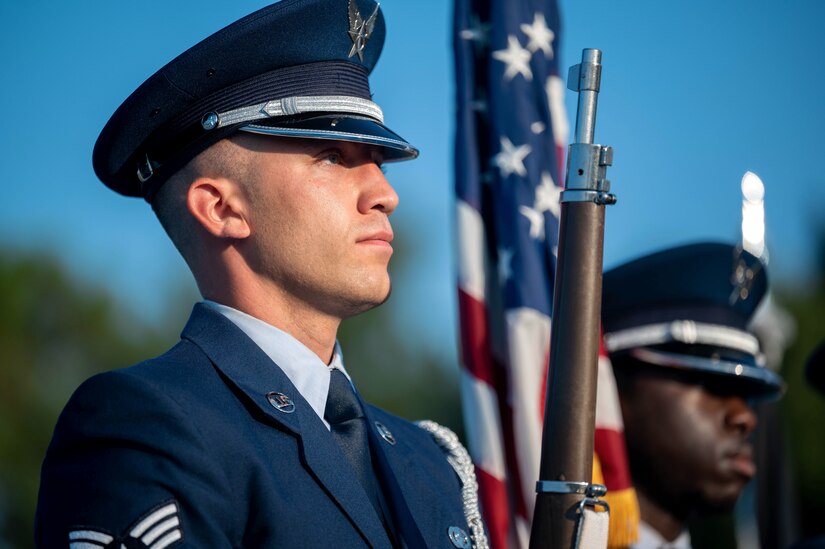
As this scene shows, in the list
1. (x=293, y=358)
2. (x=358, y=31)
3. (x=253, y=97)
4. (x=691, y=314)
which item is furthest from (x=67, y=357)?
(x=293, y=358)

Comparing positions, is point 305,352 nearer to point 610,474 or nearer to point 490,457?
point 490,457

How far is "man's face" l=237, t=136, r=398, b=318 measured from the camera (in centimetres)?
301

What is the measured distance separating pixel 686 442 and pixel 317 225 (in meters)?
2.65

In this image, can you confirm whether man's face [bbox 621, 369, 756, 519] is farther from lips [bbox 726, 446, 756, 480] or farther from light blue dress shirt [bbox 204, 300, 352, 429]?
light blue dress shirt [bbox 204, 300, 352, 429]

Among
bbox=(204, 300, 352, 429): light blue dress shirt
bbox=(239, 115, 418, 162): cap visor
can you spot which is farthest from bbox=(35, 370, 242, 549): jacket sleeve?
bbox=(239, 115, 418, 162): cap visor

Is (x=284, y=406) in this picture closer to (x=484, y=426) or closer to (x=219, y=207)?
(x=219, y=207)

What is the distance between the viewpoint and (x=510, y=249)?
487 cm

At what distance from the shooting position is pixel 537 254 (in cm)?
488

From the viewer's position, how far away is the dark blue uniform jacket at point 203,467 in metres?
2.47

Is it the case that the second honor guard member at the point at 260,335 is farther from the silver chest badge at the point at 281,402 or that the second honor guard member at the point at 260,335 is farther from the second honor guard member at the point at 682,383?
the second honor guard member at the point at 682,383

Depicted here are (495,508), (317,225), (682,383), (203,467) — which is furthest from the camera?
(682,383)

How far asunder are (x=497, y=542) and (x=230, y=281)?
201 cm

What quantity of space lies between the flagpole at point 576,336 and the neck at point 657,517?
259 centimetres

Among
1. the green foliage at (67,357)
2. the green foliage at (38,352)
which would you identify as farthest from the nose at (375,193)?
the green foliage at (38,352)
